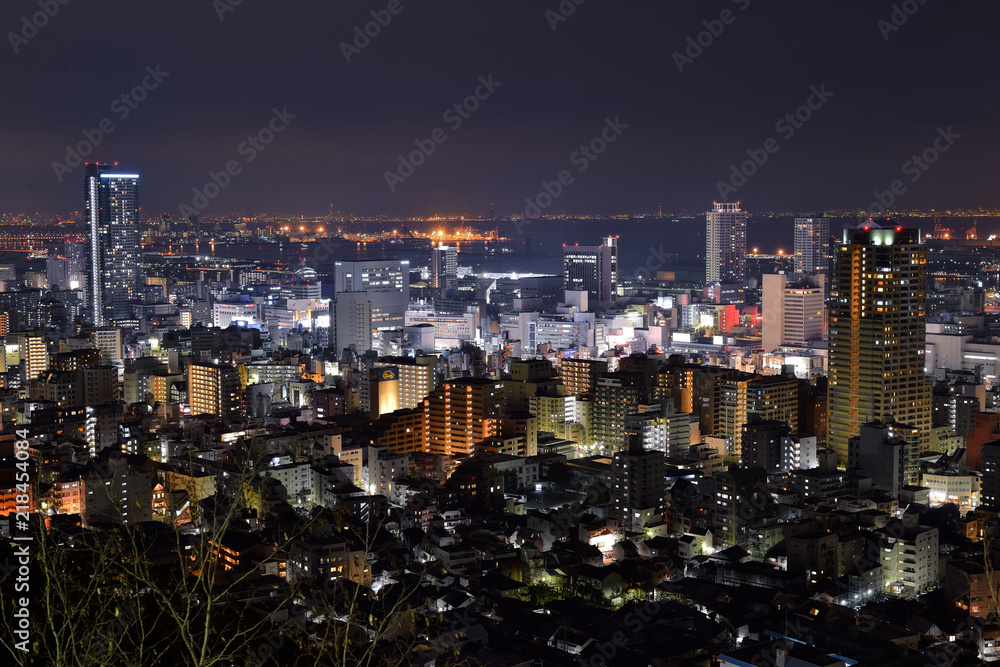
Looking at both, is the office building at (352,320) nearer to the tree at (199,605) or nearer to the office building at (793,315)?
the office building at (793,315)

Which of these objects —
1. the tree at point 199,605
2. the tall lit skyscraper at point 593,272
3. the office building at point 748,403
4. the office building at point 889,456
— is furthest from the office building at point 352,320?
the tree at point 199,605

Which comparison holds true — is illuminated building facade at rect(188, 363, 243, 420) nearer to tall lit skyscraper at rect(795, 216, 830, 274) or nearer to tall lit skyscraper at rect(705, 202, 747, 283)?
tall lit skyscraper at rect(795, 216, 830, 274)

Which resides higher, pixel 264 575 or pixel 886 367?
pixel 886 367

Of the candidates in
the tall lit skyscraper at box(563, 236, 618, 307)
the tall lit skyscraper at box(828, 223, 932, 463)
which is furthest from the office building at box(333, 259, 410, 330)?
the tall lit skyscraper at box(828, 223, 932, 463)

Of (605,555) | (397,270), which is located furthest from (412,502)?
(397,270)

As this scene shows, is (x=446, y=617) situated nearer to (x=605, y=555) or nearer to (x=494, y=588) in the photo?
(x=494, y=588)
